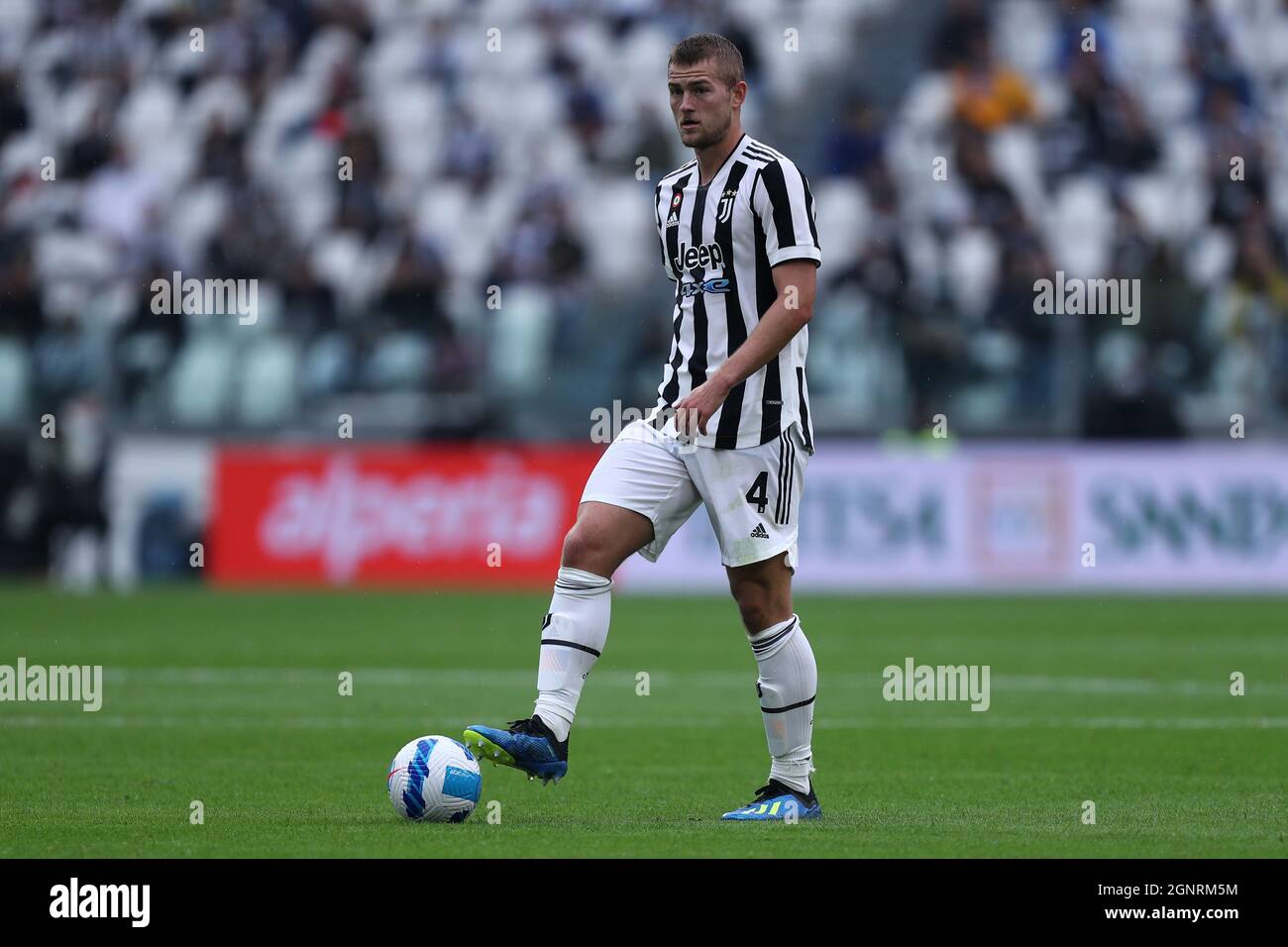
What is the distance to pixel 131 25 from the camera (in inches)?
984

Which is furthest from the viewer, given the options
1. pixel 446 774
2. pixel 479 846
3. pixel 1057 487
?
pixel 1057 487

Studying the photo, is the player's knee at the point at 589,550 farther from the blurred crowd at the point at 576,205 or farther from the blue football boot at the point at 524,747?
the blurred crowd at the point at 576,205

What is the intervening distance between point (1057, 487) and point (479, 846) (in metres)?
14.1

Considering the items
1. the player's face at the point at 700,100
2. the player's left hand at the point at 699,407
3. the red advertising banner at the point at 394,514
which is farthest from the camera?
the red advertising banner at the point at 394,514

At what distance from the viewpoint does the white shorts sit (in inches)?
271

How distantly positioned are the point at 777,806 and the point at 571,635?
3.04 ft

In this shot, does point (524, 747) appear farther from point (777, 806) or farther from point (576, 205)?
point (576, 205)

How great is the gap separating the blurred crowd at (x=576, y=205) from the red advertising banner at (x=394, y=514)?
47 cm

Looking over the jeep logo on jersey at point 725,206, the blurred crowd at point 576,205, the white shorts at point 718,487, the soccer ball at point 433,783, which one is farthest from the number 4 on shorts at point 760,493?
the blurred crowd at point 576,205

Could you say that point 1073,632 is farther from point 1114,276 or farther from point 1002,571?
point 1114,276

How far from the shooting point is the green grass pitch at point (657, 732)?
6.46 meters

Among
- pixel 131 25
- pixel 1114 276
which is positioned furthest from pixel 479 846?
pixel 131 25

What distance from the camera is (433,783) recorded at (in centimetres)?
675
